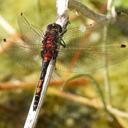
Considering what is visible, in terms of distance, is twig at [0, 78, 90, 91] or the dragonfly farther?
twig at [0, 78, 90, 91]

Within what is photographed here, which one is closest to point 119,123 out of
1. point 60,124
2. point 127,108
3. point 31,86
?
point 127,108

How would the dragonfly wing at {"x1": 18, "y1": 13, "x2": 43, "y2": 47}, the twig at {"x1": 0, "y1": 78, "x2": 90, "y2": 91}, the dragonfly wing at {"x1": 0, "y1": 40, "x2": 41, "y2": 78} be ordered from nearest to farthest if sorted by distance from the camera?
the dragonfly wing at {"x1": 18, "y1": 13, "x2": 43, "y2": 47}, the dragonfly wing at {"x1": 0, "y1": 40, "x2": 41, "y2": 78}, the twig at {"x1": 0, "y1": 78, "x2": 90, "y2": 91}

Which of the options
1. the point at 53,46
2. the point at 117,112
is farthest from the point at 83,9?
the point at 117,112

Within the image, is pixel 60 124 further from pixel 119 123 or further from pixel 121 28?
pixel 121 28

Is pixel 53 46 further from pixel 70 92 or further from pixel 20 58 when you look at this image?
pixel 70 92

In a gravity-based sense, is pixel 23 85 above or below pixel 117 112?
above

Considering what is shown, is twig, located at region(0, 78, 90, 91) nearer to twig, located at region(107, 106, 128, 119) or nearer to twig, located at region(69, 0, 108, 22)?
twig, located at region(107, 106, 128, 119)

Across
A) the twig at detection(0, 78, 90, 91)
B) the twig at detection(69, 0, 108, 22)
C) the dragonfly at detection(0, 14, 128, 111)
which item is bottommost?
the dragonfly at detection(0, 14, 128, 111)

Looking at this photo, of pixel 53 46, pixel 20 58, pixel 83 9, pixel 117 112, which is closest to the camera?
pixel 53 46

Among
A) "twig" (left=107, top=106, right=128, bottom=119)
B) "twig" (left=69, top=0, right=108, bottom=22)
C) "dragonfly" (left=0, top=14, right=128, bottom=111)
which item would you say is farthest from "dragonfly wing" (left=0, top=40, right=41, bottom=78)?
"twig" (left=107, top=106, right=128, bottom=119)

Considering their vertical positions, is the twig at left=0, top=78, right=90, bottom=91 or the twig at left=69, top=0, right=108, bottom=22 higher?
the twig at left=0, top=78, right=90, bottom=91

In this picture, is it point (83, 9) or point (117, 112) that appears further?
point (117, 112)
